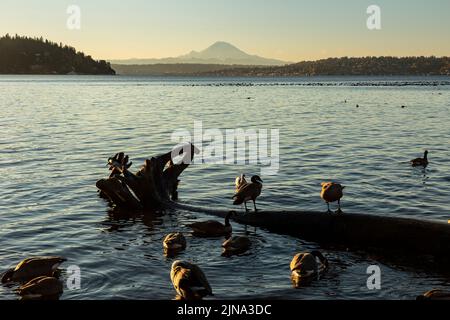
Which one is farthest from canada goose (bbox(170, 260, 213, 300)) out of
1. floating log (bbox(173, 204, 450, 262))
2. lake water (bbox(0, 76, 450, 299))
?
floating log (bbox(173, 204, 450, 262))

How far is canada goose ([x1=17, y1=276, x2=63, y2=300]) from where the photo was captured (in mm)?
11163

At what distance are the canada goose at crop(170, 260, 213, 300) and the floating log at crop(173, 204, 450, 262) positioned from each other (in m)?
4.57

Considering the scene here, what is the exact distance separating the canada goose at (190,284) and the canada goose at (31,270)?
10.4 ft

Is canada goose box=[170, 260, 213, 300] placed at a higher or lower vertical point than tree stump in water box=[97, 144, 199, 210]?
lower

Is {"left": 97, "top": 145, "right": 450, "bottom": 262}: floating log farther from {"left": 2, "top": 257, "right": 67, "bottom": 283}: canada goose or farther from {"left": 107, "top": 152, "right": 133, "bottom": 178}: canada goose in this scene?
{"left": 2, "top": 257, "right": 67, "bottom": 283}: canada goose

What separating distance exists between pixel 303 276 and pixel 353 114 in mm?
55951

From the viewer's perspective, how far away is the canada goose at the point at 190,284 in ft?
35.6

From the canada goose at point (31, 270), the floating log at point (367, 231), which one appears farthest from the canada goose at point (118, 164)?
the canada goose at point (31, 270)

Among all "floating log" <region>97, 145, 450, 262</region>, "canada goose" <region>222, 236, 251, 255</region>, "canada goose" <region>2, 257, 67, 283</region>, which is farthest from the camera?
"canada goose" <region>222, 236, 251, 255</region>

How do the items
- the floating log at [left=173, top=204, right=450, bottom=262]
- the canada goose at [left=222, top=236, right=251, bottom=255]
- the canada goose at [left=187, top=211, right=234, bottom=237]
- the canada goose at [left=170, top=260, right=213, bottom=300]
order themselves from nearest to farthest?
the canada goose at [left=170, top=260, right=213, bottom=300]
the floating log at [left=173, top=204, right=450, bottom=262]
the canada goose at [left=222, top=236, right=251, bottom=255]
the canada goose at [left=187, top=211, right=234, bottom=237]

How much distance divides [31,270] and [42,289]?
1.18 m

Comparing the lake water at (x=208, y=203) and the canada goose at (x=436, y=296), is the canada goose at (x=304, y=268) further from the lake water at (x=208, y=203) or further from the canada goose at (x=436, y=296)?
the canada goose at (x=436, y=296)

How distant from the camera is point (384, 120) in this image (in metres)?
57.2

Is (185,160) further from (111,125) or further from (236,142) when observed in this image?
(111,125)
